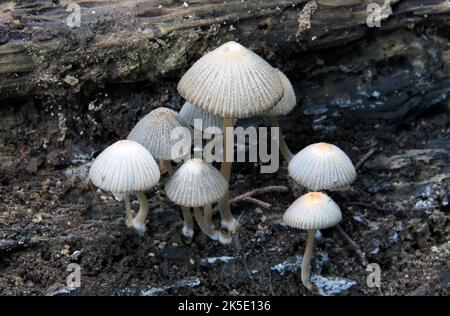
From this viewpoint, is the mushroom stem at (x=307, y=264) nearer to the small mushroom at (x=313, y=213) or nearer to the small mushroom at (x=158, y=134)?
the small mushroom at (x=313, y=213)

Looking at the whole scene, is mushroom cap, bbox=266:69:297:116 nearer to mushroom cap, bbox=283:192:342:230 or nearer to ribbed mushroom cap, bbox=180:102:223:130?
ribbed mushroom cap, bbox=180:102:223:130

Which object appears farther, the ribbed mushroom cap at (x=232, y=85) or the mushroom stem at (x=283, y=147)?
the mushroom stem at (x=283, y=147)

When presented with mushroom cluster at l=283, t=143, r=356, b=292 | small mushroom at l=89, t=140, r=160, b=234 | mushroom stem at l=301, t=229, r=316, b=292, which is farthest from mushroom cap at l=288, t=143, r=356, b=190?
small mushroom at l=89, t=140, r=160, b=234

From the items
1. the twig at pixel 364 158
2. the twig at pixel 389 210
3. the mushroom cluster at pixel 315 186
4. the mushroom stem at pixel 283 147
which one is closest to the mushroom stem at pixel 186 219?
the mushroom cluster at pixel 315 186

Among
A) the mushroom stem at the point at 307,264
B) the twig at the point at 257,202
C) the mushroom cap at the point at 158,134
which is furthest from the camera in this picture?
the twig at the point at 257,202

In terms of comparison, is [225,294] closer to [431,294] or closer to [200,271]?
[200,271]

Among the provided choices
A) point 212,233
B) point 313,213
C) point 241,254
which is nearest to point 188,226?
point 212,233
